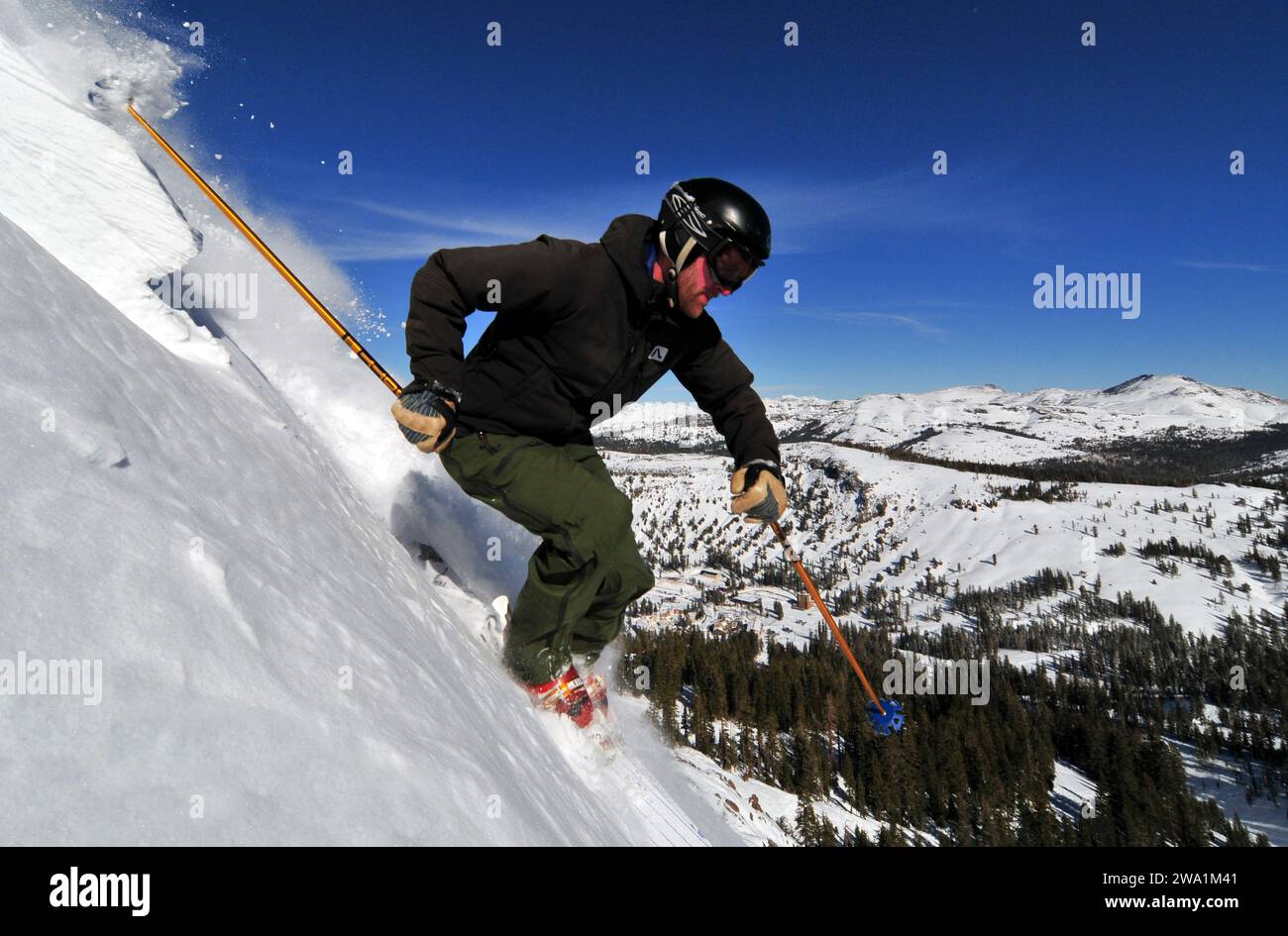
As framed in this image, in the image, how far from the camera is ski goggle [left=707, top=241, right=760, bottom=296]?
4.09 metres

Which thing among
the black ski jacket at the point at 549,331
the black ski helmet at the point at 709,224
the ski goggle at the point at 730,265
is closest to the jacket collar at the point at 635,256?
the black ski jacket at the point at 549,331

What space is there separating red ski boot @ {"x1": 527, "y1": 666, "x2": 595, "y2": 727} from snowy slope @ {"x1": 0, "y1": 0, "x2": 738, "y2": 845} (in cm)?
18

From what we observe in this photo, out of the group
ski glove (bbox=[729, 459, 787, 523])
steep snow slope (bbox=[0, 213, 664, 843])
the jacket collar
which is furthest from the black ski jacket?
steep snow slope (bbox=[0, 213, 664, 843])

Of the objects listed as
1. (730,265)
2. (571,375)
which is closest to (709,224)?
(730,265)

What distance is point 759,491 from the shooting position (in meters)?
5.40

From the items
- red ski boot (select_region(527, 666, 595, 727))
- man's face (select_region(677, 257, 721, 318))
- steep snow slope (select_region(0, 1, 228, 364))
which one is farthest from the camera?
red ski boot (select_region(527, 666, 595, 727))

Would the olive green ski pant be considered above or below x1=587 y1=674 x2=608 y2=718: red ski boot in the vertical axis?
above

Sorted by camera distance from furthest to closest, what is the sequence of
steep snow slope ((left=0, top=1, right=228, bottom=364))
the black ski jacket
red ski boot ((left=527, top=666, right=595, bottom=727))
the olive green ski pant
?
red ski boot ((left=527, top=666, right=595, bottom=727)) < steep snow slope ((left=0, top=1, right=228, bottom=364)) < the olive green ski pant < the black ski jacket

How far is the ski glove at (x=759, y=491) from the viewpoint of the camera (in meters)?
5.43

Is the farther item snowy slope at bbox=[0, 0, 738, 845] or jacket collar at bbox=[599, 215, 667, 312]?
jacket collar at bbox=[599, 215, 667, 312]

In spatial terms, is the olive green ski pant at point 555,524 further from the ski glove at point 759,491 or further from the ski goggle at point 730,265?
the ski goggle at point 730,265

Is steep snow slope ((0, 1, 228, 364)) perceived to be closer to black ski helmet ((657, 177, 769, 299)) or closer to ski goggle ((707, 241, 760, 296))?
black ski helmet ((657, 177, 769, 299))

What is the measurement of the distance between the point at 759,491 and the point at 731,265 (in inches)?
81.0
